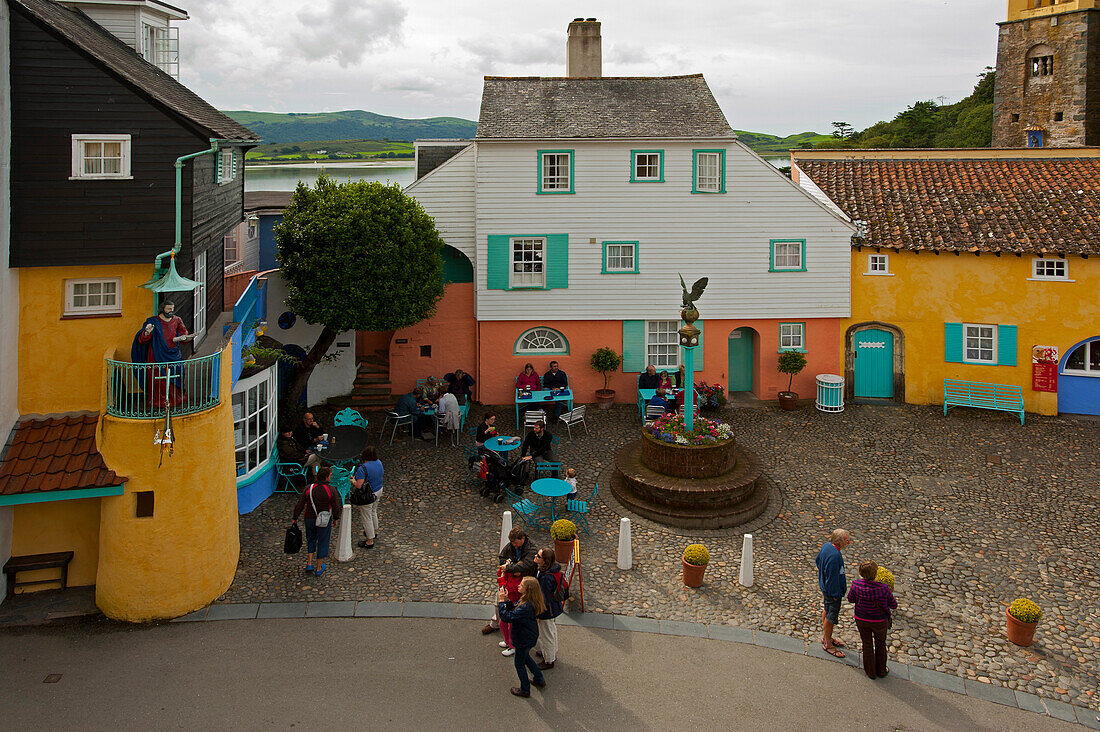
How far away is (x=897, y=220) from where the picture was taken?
74.2ft

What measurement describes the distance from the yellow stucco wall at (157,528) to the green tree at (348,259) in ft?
23.3

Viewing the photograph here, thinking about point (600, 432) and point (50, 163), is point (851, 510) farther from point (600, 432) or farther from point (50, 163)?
point (50, 163)

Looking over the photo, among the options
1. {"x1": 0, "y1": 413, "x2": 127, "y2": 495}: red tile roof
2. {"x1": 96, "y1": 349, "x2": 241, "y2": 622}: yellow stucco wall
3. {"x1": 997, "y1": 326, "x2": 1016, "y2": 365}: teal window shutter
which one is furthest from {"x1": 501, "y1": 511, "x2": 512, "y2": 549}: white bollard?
{"x1": 997, "y1": 326, "x2": 1016, "y2": 365}: teal window shutter

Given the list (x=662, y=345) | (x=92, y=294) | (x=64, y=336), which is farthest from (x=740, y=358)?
(x=64, y=336)

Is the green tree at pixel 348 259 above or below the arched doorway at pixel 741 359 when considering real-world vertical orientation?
above

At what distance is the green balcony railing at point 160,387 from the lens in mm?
11414

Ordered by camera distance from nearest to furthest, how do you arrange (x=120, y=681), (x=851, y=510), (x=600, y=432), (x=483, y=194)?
(x=120, y=681) < (x=851, y=510) < (x=600, y=432) < (x=483, y=194)

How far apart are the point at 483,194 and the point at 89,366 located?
38.3ft

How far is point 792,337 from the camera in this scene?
2280cm

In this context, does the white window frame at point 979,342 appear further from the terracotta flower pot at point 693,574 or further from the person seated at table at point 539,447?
the terracotta flower pot at point 693,574

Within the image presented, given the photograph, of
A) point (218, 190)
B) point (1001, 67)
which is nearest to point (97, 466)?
point (218, 190)

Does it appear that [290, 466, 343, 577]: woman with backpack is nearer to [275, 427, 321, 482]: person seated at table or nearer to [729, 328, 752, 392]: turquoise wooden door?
[275, 427, 321, 482]: person seated at table

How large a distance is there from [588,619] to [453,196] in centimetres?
1419

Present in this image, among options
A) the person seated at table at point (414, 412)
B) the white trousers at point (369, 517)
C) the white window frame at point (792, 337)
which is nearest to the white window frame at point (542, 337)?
the person seated at table at point (414, 412)
